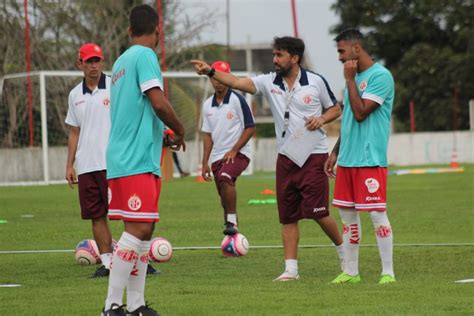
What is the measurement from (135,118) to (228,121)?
6.91 meters

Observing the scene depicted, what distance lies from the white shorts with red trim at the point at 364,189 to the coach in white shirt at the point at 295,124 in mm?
565

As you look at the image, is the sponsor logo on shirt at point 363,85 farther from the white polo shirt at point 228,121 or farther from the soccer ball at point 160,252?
the white polo shirt at point 228,121

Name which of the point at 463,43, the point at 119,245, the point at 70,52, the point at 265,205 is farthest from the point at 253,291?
the point at 463,43

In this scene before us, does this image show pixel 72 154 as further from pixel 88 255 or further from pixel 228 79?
pixel 228 79

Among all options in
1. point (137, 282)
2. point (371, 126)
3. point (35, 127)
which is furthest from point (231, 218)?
point (35, 127)

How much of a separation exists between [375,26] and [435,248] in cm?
4928

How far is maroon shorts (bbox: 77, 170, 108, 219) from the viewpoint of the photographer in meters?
11.7

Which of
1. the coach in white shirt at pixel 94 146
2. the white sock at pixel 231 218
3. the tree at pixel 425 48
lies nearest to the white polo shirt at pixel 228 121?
the white sock at pixel 231 218

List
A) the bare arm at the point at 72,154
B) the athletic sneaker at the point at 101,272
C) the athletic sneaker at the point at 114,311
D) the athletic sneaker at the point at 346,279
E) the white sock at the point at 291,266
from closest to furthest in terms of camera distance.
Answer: the athletic sneaker at the point at 114,311 < the athletic sneaker at the point at 346,279 < the white sock at the point at 291,266 < the athletic sneaker at the point at 101,272 < the bare arm at the point at 72,154

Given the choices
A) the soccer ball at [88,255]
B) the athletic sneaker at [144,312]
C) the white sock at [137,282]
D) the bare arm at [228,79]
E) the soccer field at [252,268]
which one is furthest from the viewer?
the soccer ball at [88,255]

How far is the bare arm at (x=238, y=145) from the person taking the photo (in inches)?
557

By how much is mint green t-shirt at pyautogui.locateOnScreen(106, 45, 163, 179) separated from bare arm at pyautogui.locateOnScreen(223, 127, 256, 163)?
18.8 feet

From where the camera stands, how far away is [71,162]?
12125 millimetres

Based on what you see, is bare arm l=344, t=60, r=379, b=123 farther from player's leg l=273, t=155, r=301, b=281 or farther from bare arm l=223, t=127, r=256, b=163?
bare arm l=223, t=127, r=256, b=163
